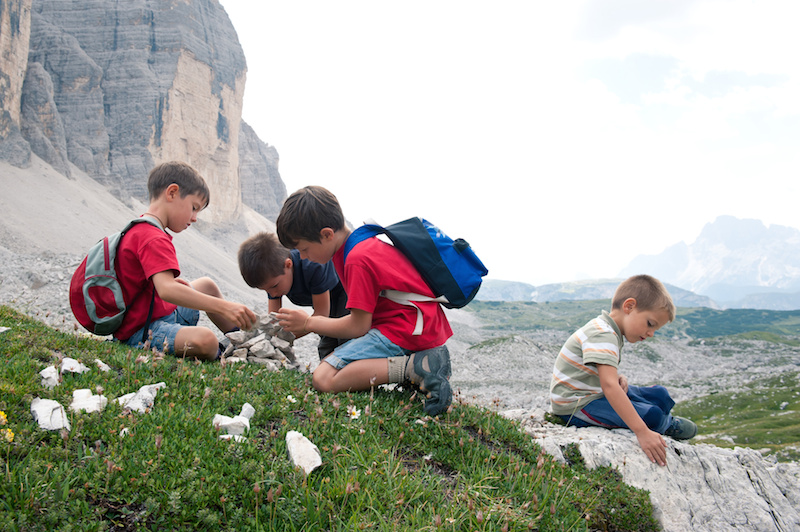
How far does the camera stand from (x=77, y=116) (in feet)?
261

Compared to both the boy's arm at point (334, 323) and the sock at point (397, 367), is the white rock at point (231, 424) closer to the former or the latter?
the boy's arm at point (334, 323)

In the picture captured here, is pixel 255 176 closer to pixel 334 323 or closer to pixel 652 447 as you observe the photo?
pixel 334 323

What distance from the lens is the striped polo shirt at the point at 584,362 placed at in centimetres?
643

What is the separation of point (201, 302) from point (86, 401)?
1.90 m

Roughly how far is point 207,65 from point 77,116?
27826mm

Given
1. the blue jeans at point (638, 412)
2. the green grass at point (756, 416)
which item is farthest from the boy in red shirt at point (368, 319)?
the green grass at point (756, 416)

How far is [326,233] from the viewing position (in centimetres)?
612

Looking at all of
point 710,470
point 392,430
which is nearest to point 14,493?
point 392,430

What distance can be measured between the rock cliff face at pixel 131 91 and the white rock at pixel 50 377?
261ft

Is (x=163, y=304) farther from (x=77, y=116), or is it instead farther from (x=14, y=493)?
(x=77, y=116)

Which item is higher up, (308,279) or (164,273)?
(164,273)

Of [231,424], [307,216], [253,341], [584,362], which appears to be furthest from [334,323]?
[584,362]

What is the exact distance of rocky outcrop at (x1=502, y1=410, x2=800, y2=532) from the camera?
5.92 meters

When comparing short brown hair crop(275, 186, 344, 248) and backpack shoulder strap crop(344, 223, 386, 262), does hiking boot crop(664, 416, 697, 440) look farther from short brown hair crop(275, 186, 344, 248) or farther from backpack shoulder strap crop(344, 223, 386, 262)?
short brown hair crop(275, 186, 344, 248)
